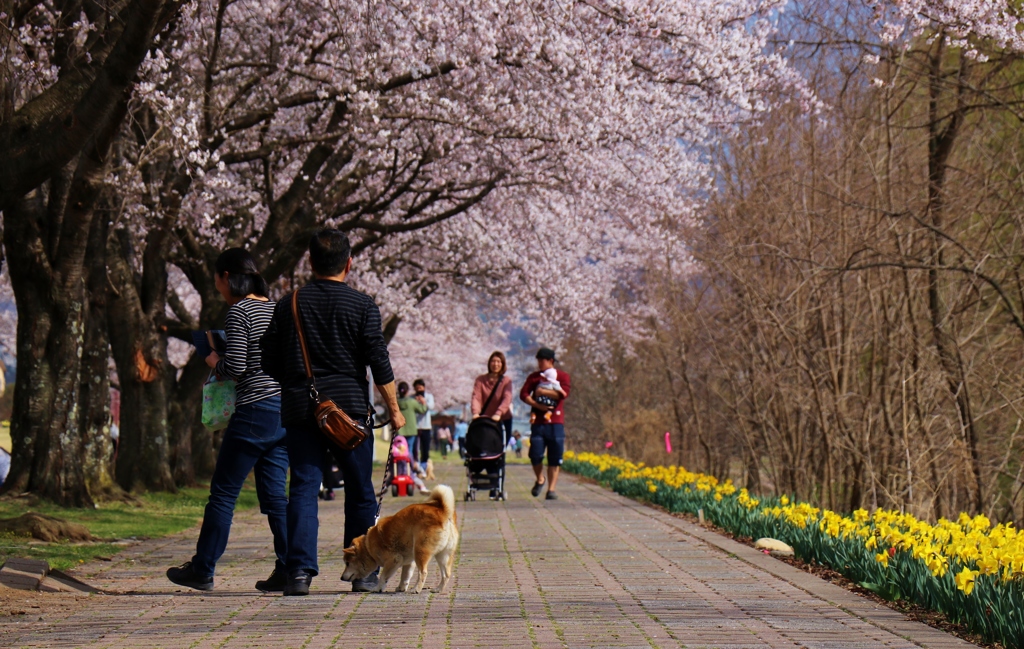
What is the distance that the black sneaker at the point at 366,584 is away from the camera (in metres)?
7.24

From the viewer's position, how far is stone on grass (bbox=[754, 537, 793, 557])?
9.70 m

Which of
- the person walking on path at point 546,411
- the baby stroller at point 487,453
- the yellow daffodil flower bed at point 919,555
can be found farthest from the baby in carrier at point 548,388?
the yellow daffodil flower bed at point 919,555

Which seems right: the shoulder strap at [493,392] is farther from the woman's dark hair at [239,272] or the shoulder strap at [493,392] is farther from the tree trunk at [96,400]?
the woman's dark hair at [239,272]

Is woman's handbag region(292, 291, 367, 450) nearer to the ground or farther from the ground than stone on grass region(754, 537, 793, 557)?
farther from the ground

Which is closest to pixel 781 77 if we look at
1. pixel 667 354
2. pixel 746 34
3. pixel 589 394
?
pixel 746 34

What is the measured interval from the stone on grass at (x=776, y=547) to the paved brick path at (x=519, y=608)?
168 mm

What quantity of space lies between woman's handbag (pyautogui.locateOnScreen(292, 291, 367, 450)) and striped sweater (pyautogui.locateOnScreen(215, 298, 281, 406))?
518 millimetres

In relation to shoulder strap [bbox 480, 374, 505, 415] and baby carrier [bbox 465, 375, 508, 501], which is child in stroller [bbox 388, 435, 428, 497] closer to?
baby carrier [bbox 465, 375, 508, 501]

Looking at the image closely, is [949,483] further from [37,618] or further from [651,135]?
[37,618]

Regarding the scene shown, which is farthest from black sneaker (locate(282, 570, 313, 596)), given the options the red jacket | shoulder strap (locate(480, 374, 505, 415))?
the red jacket

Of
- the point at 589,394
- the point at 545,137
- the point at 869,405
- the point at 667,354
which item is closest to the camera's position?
the point at 869,405

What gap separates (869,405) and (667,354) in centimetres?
982

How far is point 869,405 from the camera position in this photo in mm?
12812

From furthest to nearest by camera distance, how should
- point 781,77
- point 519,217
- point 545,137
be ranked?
point 519,217 < point 545,137 < point 781,77
